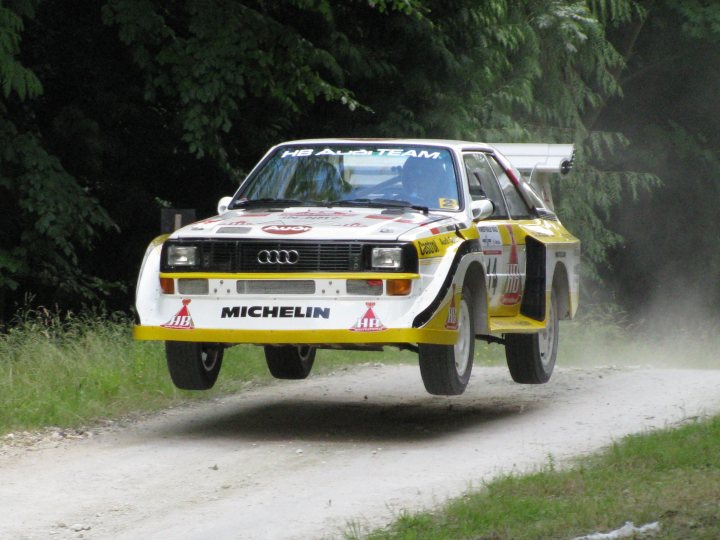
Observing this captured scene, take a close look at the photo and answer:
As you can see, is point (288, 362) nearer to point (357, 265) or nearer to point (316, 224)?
point (316, 224)

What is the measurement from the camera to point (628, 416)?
1047cm

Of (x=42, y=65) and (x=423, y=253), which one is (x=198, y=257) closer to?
(x=423, y=253)

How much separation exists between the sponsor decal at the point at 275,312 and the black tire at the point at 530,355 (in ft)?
9.68

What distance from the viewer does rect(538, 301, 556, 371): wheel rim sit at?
12.2 m

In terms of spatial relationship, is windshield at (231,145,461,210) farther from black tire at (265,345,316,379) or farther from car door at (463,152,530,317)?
black tire at (265,345,316,379)

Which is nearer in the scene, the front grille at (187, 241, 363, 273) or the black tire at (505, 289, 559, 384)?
the front grille at (187, 241, 363, 273)

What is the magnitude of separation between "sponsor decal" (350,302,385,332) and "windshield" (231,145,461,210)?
1344mm

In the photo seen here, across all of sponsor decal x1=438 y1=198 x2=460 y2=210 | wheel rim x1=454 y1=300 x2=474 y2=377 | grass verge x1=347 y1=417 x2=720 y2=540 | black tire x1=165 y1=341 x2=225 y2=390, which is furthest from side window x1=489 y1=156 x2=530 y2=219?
grass verge x1=347 y1=417 x2=720 y2=540

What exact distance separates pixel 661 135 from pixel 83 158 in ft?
59.6

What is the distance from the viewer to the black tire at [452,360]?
9547 millimetres

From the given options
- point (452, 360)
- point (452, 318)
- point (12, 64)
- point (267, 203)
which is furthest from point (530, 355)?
point (12, 64)

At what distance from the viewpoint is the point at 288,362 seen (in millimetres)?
12758

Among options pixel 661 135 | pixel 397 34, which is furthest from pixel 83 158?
pixel 661 135

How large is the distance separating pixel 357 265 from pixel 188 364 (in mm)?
1492
